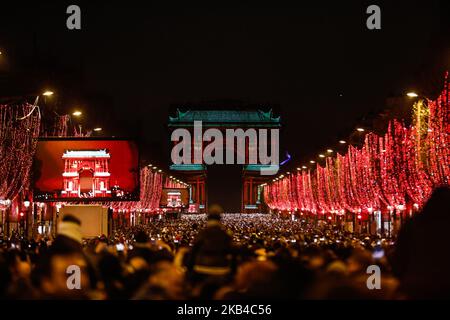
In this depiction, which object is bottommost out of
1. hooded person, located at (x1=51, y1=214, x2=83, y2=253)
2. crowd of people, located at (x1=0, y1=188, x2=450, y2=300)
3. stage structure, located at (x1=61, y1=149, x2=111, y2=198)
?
crowd of people, located at (x1=0, y1=188, x2=450, y2=300)

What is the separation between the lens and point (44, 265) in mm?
13117

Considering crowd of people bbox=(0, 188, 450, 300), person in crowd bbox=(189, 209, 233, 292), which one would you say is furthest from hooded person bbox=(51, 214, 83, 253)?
person in crowd bbox=(189, 209, 233, 292)

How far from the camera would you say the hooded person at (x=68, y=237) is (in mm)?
13695

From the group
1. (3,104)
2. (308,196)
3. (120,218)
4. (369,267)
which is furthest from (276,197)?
(369,267)

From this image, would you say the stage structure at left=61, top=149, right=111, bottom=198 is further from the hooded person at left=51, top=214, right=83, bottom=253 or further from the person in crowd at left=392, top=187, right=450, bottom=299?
the person in crowd at left=392, top=187, right=450, bottom=299

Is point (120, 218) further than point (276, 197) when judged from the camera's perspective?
No

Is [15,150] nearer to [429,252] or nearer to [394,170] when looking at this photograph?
[394,170]

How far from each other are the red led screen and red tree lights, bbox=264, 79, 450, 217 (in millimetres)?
13089

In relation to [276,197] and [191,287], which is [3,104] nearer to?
[191,287]

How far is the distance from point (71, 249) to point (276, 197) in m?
172

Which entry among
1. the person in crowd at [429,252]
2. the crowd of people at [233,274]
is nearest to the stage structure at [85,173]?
the crowd of people at [233,274]

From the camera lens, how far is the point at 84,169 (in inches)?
1708

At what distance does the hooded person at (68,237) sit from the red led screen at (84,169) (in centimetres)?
2898

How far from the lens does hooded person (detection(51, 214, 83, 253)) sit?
539 inches
